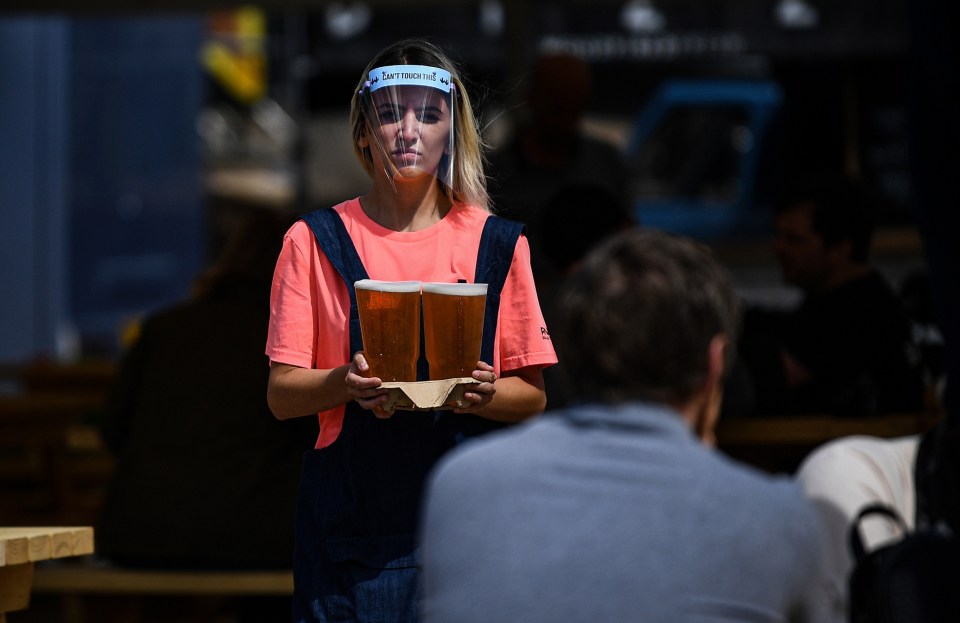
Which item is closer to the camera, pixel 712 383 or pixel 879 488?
pixel 712 383

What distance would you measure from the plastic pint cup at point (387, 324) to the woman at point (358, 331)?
0.41 ft

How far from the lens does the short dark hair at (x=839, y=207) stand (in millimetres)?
3750

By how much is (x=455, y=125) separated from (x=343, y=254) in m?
0.26

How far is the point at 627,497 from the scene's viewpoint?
51.7 inches

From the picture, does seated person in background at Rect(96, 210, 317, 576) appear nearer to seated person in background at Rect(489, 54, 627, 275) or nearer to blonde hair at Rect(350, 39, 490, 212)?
seated person in background at Rect(489, 54, 627, 275)

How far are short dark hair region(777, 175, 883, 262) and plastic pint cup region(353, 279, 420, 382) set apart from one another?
7.48 ft

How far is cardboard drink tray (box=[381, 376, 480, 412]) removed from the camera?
5.71ft

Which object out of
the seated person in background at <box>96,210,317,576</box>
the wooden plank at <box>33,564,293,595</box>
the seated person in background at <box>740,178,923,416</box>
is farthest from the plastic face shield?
the seated person in background at <box>740,178,923,416</box>

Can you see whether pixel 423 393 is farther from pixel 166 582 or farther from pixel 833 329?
pixel 833 329

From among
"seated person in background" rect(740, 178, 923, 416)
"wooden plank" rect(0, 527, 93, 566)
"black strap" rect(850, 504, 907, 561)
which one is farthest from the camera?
"seated person in background" rect(740, 178, 923, 416)

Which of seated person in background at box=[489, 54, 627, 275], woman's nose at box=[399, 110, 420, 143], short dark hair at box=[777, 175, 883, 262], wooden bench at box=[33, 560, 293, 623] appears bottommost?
wooden bench at box=[33, 560, 293, 623]

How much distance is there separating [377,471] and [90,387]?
3.77 meters

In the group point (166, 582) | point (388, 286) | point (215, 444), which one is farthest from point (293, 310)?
point (166, 582)

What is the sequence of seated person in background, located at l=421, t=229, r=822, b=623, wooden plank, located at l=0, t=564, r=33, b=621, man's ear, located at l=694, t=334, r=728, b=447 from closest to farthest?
seated person in background, located at l=421, t=229, r=822, b=623, man's ear, located at l=694, t=334, r=728, b=447, wooden plank, located at l=0, t=564, r=33, b=621
